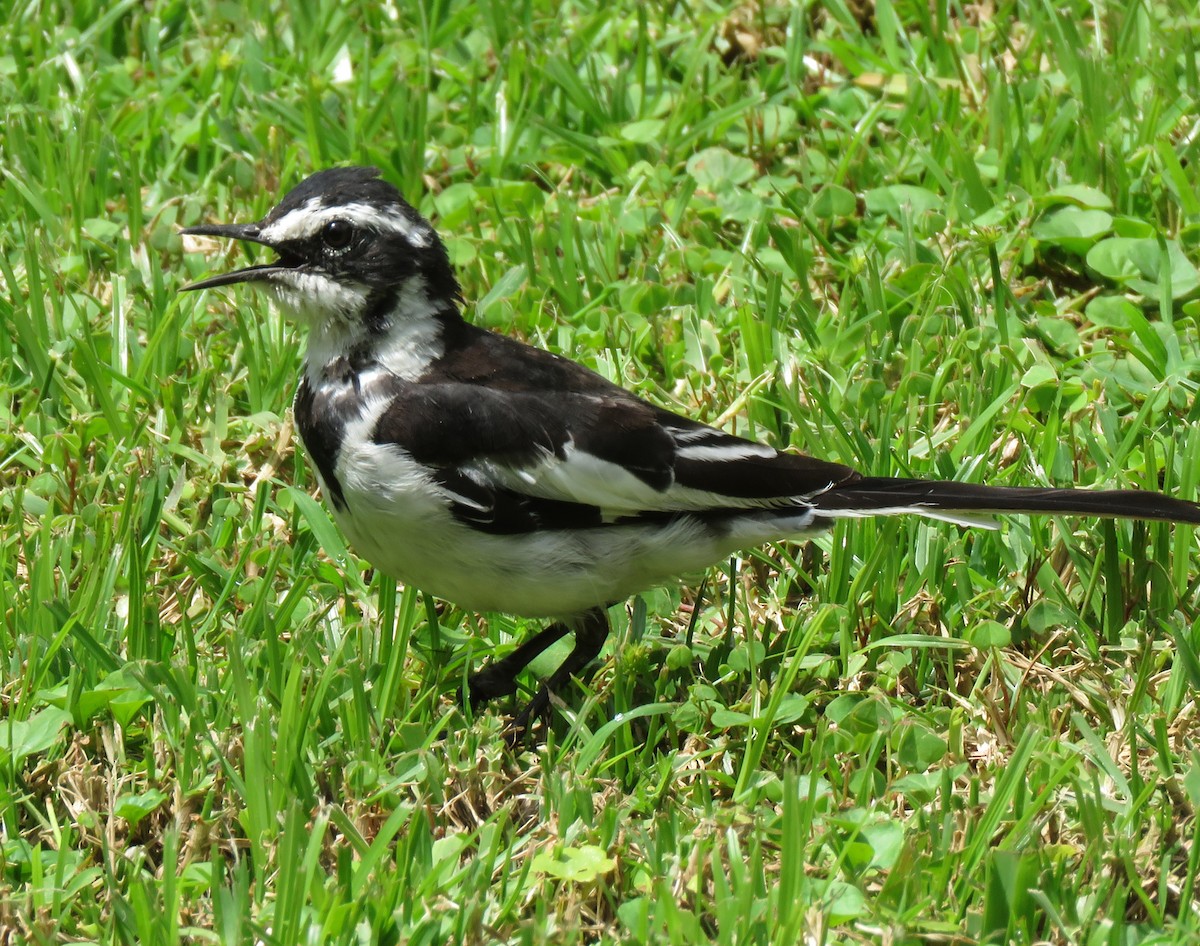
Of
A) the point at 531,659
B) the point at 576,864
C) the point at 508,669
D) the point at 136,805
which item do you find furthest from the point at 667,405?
the point at 136,805

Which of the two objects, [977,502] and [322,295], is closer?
[977,502]

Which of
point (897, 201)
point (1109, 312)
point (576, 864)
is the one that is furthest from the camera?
point (897, 201)

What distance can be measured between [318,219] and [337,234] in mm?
68

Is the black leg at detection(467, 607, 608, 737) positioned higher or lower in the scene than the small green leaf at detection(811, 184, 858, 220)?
lower

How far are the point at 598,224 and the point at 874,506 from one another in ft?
8.28

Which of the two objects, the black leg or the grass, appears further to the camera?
the black leg

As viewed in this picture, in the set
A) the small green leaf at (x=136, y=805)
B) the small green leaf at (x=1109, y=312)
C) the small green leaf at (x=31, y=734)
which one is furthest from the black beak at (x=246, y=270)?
the small green leaf at (x=1109, y=312)

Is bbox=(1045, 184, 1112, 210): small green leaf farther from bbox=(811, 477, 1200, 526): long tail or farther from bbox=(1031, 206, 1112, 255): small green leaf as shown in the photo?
bbox=(811, 477, 1200, 526): long tail

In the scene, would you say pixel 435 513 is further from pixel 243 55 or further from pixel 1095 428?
pixel 243 55

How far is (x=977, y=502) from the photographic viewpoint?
4.62m

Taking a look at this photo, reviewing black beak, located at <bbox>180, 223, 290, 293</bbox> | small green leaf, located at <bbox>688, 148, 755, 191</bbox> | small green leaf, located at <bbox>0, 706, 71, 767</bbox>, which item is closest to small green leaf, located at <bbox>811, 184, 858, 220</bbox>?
small green leaf, located at <bbox>688, 148, 755, 191</bbox>

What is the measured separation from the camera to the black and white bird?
464 cm

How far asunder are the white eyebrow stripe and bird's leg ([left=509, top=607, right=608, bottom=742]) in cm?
126

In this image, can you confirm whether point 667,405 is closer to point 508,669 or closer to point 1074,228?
point 508,669
